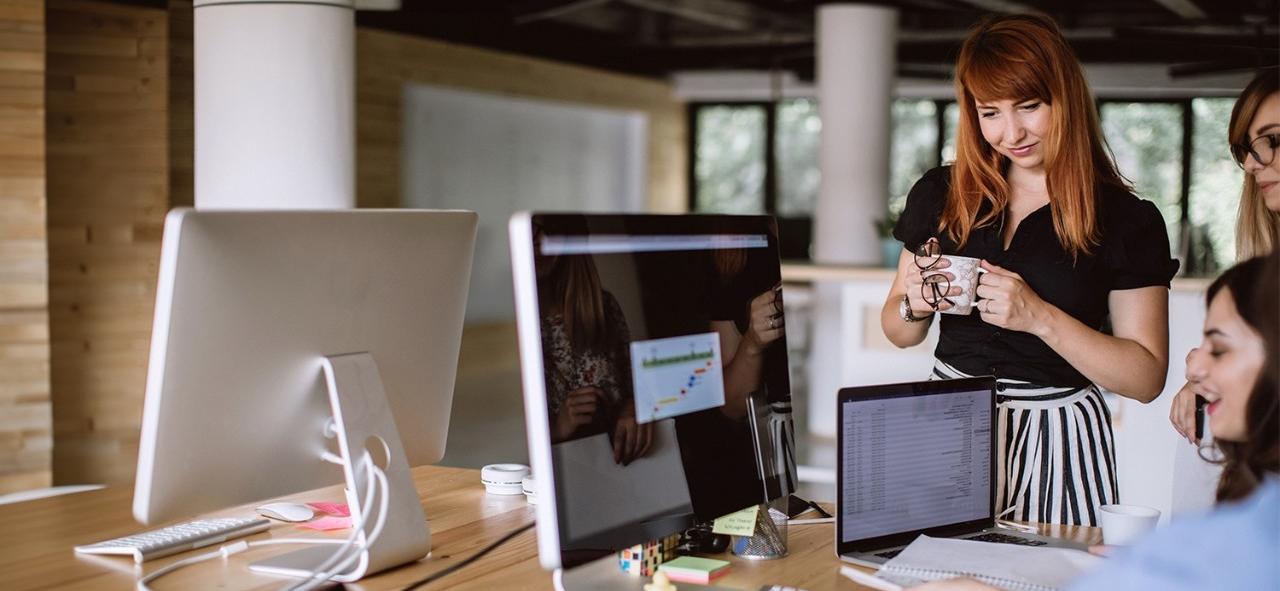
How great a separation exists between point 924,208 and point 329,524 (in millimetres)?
1161

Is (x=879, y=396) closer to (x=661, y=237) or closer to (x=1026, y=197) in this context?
(x=661, y=237)

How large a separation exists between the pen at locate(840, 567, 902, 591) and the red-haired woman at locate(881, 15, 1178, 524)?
0.44 metres

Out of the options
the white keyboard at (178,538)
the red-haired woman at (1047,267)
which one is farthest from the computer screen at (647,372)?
the white keyboard at (178,538)

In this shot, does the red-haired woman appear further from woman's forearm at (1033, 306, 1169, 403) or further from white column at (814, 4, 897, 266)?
white column at (814, 4, 897, 266)

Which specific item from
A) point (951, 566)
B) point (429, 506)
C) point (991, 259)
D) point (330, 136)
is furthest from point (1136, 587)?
point (330, 136)

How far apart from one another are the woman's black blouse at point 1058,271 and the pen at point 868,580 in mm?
565

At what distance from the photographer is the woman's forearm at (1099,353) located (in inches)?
79.4

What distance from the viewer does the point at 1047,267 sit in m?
2.14

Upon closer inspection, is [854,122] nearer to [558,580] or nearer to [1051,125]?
[1051,125]

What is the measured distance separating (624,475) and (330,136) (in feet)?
8.29

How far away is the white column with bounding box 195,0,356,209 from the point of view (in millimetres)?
3668

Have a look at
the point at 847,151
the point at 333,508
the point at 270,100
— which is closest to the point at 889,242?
the point at 847,151

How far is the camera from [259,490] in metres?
1.76

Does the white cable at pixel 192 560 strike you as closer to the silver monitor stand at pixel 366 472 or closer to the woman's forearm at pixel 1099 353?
the silver monitor stand at pixel 366 472
